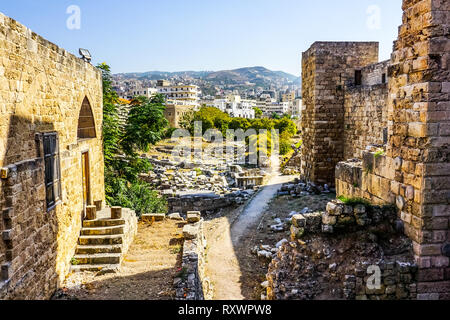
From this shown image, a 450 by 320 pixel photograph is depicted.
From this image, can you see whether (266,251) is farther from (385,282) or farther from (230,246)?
(385,282)

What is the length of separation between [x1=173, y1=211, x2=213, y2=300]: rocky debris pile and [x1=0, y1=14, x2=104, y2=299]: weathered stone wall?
7.56 feet

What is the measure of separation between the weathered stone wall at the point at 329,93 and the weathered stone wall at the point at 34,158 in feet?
28.2

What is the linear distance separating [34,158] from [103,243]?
3.35 m

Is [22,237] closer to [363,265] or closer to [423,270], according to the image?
[363,265]

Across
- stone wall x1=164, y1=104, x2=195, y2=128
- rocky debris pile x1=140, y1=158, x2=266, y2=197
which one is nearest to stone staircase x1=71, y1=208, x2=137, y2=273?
rocky debris pile x1=140, y1=158, x2=266, y2=197

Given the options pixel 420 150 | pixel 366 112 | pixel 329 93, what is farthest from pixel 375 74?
pixel 420 150

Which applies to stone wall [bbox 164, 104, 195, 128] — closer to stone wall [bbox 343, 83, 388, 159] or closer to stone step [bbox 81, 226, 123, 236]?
stone wall [bbox 343, 83, 388, 159]

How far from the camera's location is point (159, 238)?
1042cm

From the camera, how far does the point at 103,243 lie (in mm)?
8836

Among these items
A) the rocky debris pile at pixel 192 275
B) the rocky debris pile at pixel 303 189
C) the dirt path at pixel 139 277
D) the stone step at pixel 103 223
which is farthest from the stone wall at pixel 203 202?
the stone step at pixel 103 223

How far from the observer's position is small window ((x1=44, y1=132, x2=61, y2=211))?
6.77 meters

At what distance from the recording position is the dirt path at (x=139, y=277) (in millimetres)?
7035

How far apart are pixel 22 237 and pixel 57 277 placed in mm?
1865
